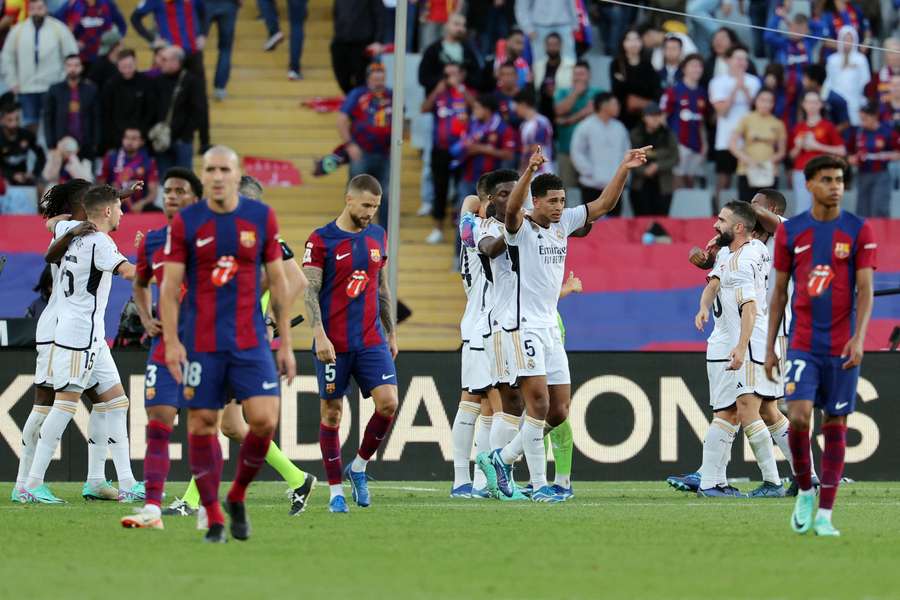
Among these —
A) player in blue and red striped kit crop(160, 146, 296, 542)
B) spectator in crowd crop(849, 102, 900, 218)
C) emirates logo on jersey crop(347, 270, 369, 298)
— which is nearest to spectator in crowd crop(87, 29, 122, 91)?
spectator in crowd crop(849, 102, 900, 218)

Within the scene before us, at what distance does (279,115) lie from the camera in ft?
76.0

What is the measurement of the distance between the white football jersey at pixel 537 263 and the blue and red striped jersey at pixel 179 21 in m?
10.8

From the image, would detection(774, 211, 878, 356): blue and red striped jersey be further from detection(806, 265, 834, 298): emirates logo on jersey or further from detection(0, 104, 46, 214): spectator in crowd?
detection(0, 104, 46, 214): spectator in crowd

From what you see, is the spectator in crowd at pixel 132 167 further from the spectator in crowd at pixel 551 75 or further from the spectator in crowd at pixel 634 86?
the spectator in crowd at pixel 634 86

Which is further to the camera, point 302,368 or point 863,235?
point 302,368

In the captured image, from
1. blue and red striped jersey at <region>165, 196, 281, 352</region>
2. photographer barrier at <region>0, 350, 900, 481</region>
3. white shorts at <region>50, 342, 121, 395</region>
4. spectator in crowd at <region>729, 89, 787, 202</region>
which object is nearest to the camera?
blue and red striped jersey at <region>165, 196, 281, 352</region>

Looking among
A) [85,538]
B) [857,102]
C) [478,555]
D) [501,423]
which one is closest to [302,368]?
[501,423]

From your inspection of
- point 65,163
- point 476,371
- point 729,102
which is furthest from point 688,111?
point 476,371

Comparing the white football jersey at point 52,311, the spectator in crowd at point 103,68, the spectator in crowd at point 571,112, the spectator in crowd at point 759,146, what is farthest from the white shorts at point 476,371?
the spectator in crowd at point 103,68

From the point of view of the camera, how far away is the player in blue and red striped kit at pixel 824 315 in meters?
9.38

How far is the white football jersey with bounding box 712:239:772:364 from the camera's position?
13031 millimetres

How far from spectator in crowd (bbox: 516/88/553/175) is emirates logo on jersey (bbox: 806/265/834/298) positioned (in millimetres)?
11135

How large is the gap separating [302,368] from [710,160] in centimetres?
868

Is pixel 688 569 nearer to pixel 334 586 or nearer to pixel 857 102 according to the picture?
pixel 334 586
